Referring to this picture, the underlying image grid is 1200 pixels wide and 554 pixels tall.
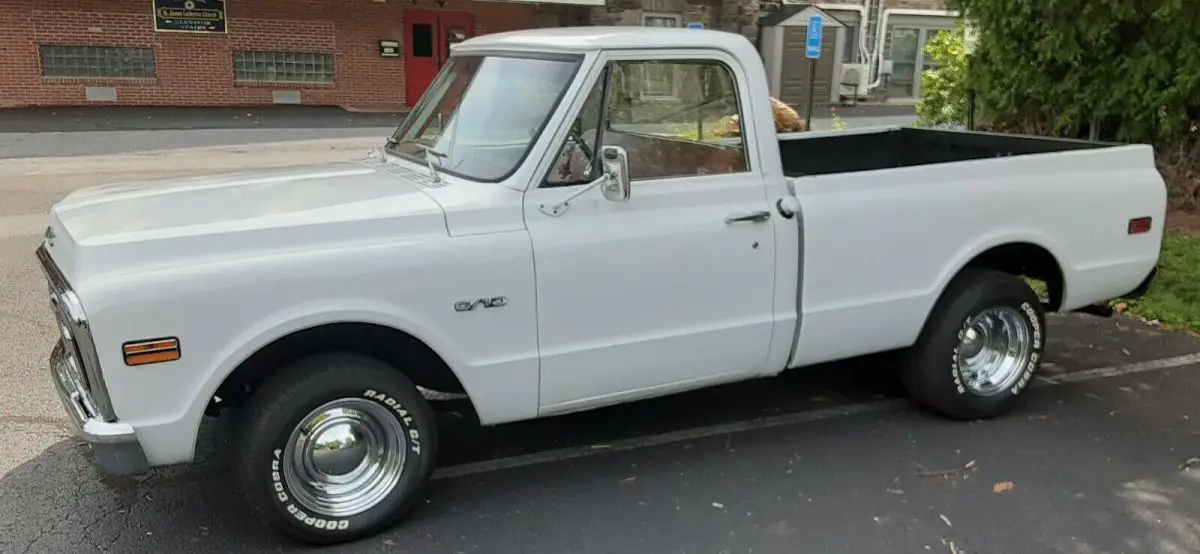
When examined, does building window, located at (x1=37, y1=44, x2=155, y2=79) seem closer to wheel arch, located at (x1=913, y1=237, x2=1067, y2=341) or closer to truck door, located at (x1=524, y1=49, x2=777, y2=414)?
truck door, located at (x1=524, y1=49, x2=777, y2=414)

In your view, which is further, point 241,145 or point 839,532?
point 241,145

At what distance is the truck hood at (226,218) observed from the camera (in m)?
3.34

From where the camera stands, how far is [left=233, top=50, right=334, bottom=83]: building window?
854 inches

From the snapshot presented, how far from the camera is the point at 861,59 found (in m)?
27.8

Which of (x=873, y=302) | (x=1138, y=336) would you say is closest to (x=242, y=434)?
(x=873, y=302)

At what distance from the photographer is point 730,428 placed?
496 centimetres

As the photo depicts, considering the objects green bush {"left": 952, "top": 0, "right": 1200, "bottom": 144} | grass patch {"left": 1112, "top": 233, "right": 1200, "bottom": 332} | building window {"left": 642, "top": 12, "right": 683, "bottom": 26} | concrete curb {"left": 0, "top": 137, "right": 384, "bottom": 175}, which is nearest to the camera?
grass patch {"left": 1112, "top": 233, "right": 1200, "bottom": 332}

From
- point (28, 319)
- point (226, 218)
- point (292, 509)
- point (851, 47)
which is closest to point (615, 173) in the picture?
point (226, 218)

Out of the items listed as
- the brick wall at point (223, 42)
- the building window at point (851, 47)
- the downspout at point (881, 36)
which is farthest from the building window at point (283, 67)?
the downspout at point (881, 36)

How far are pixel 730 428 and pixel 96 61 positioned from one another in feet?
65.5

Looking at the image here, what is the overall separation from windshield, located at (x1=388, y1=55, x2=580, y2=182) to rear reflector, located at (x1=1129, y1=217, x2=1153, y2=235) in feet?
10.6

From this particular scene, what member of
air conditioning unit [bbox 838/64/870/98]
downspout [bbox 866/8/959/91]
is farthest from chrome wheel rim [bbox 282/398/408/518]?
downspout [bbox 866/8/959/91]

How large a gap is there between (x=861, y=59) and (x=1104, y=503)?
83.0 feet

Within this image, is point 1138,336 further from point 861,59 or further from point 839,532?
point 861,59
